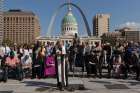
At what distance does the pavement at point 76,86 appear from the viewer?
15.8 m

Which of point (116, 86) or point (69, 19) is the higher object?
point (69, 19)

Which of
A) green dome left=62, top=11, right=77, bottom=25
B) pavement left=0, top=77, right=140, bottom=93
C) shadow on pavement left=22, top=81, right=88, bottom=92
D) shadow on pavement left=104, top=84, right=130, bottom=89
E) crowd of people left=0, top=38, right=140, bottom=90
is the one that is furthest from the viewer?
green dome left=62, top=11, right=77, bottom=25

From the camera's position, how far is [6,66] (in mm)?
19297

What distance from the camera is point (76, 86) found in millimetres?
16562

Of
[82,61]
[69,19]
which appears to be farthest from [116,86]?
[69,19]

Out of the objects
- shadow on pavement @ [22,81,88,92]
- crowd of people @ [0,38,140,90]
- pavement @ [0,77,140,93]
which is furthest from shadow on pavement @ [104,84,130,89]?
crowd of people @ [0,38,140,90]

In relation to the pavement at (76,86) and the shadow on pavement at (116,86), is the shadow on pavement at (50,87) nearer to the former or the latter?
the pavement at (76,86)

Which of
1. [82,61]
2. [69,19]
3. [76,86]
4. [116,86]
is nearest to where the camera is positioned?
[76,86]

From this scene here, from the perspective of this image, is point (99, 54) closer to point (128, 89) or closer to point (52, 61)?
point (52, 61)

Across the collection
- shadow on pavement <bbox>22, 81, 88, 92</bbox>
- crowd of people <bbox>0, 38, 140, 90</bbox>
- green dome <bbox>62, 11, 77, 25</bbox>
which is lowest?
shadow on pavement <bbox>22, 81, 88, 92</bbox>

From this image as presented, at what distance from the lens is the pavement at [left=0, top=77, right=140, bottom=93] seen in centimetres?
1577

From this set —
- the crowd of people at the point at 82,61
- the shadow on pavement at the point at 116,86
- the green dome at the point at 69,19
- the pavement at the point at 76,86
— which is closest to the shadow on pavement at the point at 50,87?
the pavement at the point at 76,86

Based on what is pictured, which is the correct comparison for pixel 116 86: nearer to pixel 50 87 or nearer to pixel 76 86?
pixel 76 86

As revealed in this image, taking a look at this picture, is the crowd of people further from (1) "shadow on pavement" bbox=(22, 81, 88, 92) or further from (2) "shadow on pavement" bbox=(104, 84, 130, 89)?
(2) "shadow on pavement" bbox=(104, 84, 130, 89)
